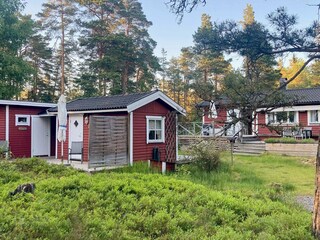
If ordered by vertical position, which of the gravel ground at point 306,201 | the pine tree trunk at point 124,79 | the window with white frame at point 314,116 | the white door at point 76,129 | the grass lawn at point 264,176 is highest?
the pine tree trunk at point 124,79

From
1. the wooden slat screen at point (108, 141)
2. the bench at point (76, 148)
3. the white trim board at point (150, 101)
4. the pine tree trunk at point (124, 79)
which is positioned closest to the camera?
the wooden slat screen at point (108, 141)

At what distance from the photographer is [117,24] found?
2748cm

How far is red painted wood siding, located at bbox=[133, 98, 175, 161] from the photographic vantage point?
12133mm

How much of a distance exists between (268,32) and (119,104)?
27.6 ft

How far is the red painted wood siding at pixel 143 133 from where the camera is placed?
12133 millimetres

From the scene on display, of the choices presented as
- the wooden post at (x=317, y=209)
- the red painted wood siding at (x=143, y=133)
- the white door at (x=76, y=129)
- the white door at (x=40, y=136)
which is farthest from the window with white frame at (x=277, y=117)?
the white door at (x=40, y=136)

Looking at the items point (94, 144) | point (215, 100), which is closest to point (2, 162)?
point (94, 144)

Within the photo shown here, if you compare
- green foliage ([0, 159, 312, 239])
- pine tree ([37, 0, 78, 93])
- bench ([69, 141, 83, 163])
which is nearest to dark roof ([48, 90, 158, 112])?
bench ([69, 141, 83, 163])

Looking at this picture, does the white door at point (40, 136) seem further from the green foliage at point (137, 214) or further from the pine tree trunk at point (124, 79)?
the pine tree trunk at point (124, 79)

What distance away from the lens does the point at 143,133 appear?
12.5 metres

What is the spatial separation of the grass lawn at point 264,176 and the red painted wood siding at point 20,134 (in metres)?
8.01

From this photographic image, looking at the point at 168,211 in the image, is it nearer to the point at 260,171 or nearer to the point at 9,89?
the point at 260,171

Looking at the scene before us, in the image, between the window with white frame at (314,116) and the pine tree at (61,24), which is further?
the pine tree at (61,24)

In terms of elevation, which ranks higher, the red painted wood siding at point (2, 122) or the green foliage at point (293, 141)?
the red painted wood siding at point (2, 122)
